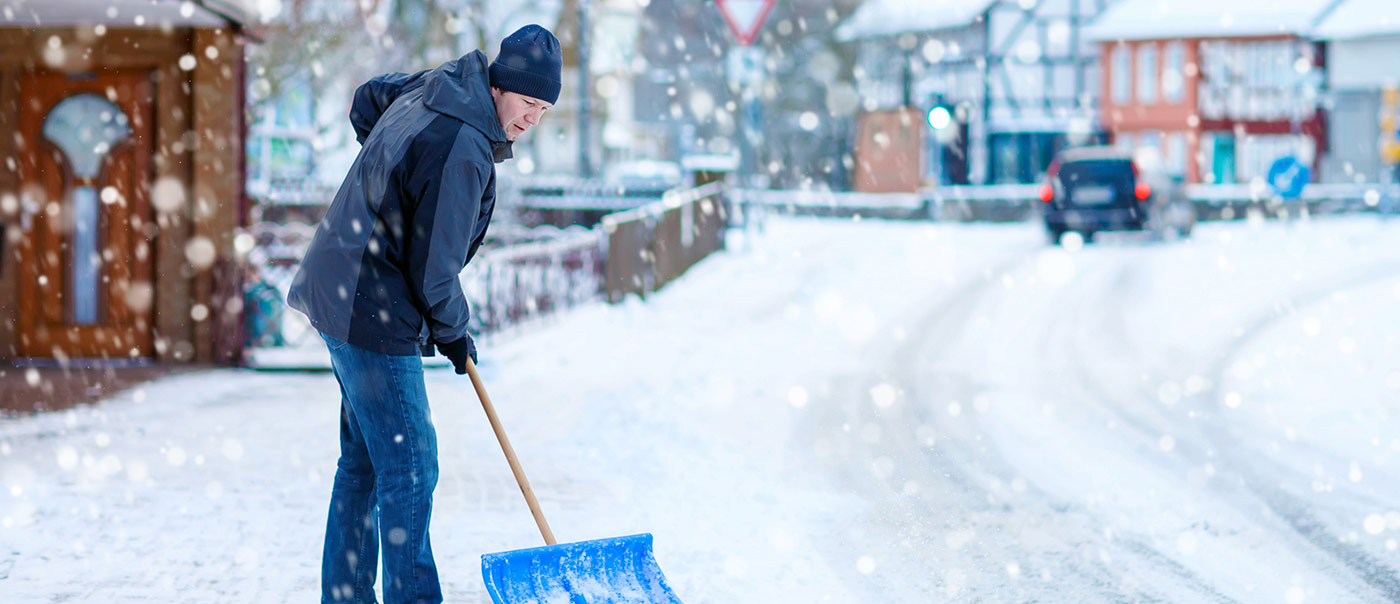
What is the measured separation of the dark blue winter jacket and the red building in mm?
41354

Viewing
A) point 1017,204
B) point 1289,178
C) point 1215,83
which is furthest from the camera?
point 1215,83

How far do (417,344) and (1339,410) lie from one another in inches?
247

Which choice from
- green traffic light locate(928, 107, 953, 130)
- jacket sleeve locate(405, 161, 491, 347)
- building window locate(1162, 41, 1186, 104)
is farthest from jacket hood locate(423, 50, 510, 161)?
building window locate(1162, 41, 1186, 104)

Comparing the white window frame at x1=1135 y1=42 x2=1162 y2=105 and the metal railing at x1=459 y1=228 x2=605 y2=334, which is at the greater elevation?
the white window frame at x1=1135 y1=42 x2=1162 y2=105

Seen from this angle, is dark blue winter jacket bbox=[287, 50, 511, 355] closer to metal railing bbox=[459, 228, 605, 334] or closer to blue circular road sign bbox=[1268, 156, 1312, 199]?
metal railing bbox=[459, 228, 605, 334]

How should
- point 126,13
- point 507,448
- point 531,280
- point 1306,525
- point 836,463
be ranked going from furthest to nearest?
point 531,280 → point 126,13 → point 836,463 → point 1306,525 → point 507,448

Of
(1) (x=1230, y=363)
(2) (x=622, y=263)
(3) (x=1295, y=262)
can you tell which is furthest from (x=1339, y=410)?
(3) (x=1295, y=262)

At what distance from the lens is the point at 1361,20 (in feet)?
132

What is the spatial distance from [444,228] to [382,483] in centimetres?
75

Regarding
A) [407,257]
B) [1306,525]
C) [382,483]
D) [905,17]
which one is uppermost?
[905,17]

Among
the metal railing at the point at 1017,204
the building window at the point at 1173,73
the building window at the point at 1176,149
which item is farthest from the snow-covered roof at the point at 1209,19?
the metal railing at the point at 1017,204

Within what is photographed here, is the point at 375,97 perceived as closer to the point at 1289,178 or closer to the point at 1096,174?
the point at 1096,174

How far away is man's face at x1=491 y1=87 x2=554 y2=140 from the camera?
3.54m

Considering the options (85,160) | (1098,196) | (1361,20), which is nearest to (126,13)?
(85,160)
